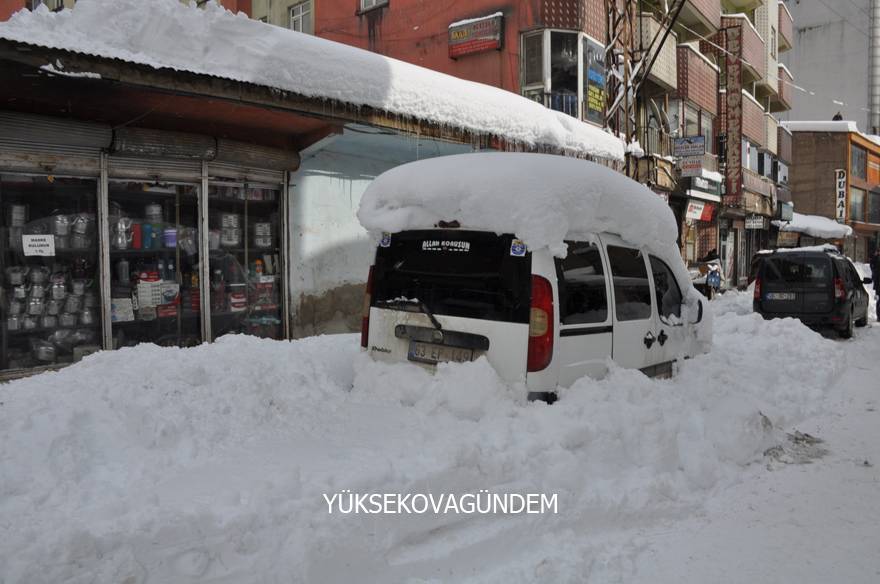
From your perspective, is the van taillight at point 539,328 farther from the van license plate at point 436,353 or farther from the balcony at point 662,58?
the balcony at point 662,58

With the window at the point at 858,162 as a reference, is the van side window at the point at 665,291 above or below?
below

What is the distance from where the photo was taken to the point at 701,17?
75.5 feet

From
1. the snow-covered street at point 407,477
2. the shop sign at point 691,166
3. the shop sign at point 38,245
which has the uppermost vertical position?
the shop sign at point 691,166

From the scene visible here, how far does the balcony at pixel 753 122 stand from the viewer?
27344 mm

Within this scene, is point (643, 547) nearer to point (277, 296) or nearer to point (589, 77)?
point (277, 296)

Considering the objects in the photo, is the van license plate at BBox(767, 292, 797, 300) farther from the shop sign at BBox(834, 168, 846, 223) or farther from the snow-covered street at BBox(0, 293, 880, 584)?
the shop sign at BBox(834, 168, 846, 223)

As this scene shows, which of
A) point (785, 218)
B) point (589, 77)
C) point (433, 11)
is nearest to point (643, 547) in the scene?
point (589, 77)

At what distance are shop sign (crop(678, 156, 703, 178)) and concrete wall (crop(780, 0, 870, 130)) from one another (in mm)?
32571

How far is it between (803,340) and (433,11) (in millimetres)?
11719

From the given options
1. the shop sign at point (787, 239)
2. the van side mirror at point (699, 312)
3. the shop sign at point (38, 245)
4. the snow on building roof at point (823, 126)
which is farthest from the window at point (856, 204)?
the shop sign at point (38, 245)

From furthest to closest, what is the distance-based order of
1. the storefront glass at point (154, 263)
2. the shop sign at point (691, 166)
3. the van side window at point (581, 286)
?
the shop sign at point (691, 166) → the storefront glass at point (154, 263) → the van side window at point (581, 286)

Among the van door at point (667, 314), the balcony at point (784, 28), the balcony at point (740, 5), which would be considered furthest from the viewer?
the balcony at point (784, 28)

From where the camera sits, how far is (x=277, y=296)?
9.86 m

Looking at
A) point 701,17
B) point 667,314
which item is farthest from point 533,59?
point 701,17
